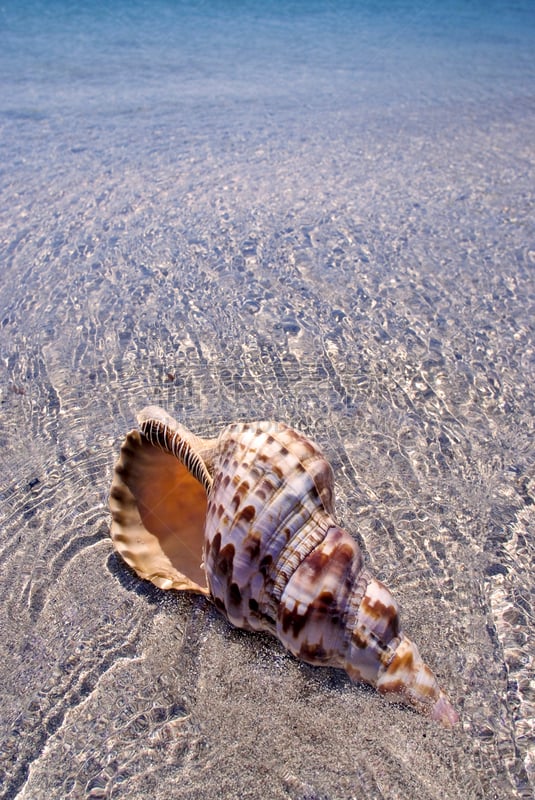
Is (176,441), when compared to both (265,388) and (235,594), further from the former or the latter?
(265,388)

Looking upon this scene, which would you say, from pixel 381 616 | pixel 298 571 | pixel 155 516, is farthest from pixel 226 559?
pixel 155 516

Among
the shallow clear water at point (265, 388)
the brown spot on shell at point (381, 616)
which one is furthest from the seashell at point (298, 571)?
the shallow clear water at point (265, 388)

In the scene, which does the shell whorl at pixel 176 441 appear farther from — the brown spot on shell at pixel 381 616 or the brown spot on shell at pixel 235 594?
the brown spot on shell at pixel 381 616

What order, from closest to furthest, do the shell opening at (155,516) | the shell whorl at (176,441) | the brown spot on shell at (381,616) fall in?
the brown spot on shell at (381,616)
the shell whorl at (176,441)
the shell opening at (155,516)

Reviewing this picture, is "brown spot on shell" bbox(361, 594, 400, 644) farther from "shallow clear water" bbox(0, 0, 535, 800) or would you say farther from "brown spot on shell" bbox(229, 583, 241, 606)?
"brown spot on shell" bbox(229, 583, 241, 606)

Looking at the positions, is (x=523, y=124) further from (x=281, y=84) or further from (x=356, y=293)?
(x=356, y=293)

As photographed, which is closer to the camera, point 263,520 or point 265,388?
point 263,520

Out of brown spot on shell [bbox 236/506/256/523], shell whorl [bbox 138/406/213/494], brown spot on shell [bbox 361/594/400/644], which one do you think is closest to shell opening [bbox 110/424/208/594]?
shell whorl [bbox 138/406/213/494]

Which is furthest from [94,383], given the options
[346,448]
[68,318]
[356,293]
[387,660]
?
[387,660]
